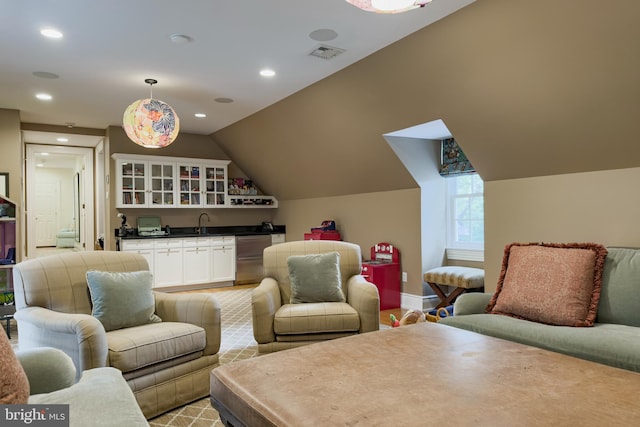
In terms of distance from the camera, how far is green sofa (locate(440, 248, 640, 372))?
210 centimetres

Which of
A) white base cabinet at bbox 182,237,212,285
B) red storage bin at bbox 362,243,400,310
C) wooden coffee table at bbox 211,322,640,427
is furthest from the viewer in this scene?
white base cabinet at bbox 182,237,212,285

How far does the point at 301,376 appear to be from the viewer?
151 cm

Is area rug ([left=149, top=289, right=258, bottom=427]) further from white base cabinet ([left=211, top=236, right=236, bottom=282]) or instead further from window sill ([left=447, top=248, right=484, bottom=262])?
window sill ([left=447, top=248, right=484, bottom=262])

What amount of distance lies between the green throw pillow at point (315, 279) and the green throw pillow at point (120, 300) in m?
1.06

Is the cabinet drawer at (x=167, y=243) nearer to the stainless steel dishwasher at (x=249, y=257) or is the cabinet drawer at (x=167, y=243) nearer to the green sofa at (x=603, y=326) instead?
the stainless steel dishwasher at (x=249, y=257)

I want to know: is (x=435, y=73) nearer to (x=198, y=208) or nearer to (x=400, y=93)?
(x=400, y=93)

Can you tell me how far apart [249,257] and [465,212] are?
358 cm

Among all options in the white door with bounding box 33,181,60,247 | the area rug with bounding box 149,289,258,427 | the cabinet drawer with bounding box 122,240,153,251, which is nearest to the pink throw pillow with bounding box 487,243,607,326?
the area rug with bounding box 149,289,258,427

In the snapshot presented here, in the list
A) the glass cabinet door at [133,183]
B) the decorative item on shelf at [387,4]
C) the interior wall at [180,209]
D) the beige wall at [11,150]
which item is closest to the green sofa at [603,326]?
the decorative item on shelf at [387,4]

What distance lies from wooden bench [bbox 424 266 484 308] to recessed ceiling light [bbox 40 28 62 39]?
4076 mm

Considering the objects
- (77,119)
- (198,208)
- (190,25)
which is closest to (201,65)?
(190,25)

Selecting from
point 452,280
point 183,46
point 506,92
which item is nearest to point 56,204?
point 183,46

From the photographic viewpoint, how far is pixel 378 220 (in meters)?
5.59

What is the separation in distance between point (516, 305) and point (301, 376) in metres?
1.77
